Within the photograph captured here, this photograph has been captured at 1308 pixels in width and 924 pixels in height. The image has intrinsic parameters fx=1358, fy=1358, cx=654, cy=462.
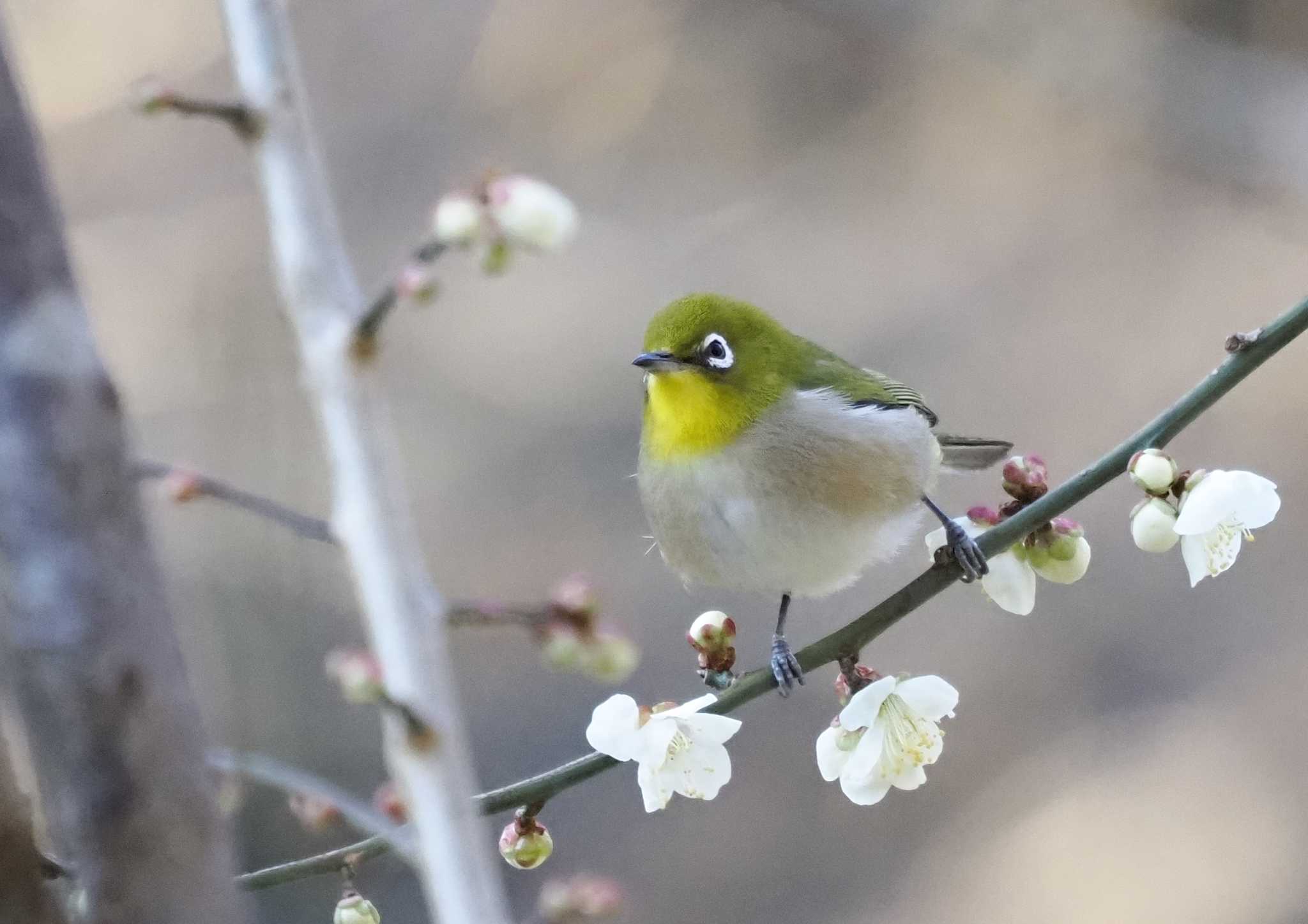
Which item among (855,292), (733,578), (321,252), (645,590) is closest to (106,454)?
(321,252)

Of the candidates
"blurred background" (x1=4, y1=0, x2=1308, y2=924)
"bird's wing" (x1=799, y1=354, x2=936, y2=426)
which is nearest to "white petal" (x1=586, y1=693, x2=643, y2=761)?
"bird's wing" (x1=799, y1=354, x2=936, y2=426)

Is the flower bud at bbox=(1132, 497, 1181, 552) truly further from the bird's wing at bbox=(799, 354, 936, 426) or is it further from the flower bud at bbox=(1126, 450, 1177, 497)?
the bird's wing at bbox=(799, 354, 936, 426)

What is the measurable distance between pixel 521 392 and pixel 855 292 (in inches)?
73.9

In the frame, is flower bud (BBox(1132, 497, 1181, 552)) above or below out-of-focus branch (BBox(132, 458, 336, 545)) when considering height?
below

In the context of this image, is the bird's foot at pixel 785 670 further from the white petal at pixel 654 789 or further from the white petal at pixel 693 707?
the white petal at pixel 654 789

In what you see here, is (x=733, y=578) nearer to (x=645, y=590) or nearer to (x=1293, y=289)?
(x=645, y=590)

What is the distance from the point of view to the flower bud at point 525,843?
179 centimetres

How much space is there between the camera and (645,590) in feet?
21.6

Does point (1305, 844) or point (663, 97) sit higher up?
point (663, 97)

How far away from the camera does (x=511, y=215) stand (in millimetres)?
1312

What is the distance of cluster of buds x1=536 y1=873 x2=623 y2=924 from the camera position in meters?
1.52

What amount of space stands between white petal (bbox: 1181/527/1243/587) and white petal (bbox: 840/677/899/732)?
45 cm

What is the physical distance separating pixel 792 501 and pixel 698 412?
0.90 feet

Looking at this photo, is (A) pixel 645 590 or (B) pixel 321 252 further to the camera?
(A) pixel 645 590
